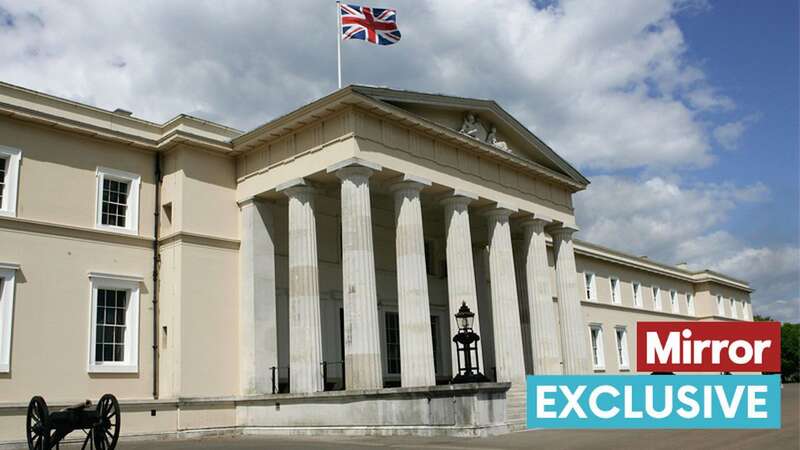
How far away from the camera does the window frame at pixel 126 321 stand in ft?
71.0

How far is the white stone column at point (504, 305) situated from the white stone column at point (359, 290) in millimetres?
6026

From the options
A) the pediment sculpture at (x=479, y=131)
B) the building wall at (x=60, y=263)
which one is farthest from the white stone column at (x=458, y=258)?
the building wall at (x=60, y=263)

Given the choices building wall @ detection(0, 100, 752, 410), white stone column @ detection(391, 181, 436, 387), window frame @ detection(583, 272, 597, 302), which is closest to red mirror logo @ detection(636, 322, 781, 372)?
window frame @ detection(583, 272, 597, 302)

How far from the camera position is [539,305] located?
28.4 m

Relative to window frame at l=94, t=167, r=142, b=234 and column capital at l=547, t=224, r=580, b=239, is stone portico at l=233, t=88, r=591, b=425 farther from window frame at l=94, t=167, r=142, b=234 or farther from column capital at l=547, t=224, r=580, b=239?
window frame at l=94, t=167, r=142, b=234

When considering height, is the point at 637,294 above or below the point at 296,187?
below

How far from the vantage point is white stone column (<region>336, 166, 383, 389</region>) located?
2092 centimetres

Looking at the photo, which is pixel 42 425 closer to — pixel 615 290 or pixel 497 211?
pixel 497 211

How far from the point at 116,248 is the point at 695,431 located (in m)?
16.7

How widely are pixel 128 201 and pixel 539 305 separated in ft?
49.0

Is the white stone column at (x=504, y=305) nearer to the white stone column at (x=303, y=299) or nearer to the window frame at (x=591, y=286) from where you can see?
the white stone column at (x=303, y=299)

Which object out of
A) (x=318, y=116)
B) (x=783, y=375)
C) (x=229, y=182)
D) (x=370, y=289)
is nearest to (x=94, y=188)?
(x=229, y=182)

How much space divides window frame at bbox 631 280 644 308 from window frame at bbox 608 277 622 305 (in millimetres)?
2140

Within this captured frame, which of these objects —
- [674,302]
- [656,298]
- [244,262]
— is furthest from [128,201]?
[674,302]
